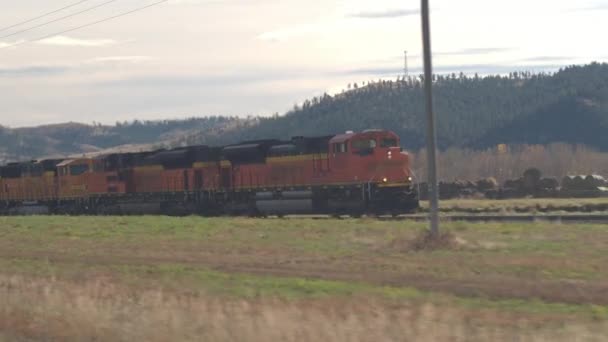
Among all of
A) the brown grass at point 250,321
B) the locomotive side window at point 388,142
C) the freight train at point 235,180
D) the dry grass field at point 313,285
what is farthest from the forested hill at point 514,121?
the brown grass at point 250,321

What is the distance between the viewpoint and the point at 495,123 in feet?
616

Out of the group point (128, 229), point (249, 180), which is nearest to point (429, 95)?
point (128, 229)

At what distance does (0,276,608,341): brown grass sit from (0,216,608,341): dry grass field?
1.2 inches

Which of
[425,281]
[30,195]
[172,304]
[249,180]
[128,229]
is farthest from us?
[30,195]

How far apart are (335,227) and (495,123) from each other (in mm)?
164285

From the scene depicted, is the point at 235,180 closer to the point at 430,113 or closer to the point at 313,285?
the point at 430,113

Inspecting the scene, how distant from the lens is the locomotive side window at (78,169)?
51.8 metres

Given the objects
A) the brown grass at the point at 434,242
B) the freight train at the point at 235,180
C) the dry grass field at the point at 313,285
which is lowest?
the dry grass field at the point at 313,285

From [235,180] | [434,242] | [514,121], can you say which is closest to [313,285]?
[434,242]

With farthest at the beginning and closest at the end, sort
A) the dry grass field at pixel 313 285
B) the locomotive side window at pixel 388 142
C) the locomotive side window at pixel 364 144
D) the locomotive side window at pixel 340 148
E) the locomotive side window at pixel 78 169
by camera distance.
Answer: the locomotive side window at pixel 78 169, the locomotive side window at pixel 388 142, the locomotive side window at pixel 340 148, the locomotive side window at pixel 364 144, the dry grass field at pixel 313 285

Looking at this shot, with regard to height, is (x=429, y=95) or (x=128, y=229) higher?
(x=429, y=95)

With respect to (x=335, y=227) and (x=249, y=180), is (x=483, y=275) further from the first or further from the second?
(x=249, y=180)

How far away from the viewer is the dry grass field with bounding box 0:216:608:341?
1138 centimetres

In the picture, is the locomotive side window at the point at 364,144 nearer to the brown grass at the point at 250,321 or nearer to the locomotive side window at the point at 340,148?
the locomotive side window at the point at 340,148
